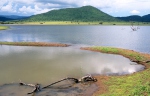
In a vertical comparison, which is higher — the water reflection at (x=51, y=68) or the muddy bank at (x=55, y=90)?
the water reflection at (x=51, y=68)

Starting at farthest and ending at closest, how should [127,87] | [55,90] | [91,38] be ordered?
[91,38] < [55,90] < [127,87]

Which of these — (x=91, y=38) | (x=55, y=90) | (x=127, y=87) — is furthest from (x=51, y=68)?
(x=91, y=38)

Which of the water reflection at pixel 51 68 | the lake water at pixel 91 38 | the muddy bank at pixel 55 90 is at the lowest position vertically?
the muddy bank at pixel 55 90

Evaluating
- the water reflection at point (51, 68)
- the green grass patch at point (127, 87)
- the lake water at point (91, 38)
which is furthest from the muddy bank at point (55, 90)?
the lake water at point (91, 38)

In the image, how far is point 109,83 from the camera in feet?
77.8

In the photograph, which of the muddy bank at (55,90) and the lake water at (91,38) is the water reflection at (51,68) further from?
the lake water at (91,38)

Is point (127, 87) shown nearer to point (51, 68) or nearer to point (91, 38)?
point (51, 68)

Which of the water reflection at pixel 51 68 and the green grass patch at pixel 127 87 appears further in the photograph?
the water reflection at pixel 51 68

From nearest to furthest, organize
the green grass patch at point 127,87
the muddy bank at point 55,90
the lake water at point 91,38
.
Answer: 1. the green grass patch at point 127,87
2. the muddy bank at point 55,90
3. the lake water at point 91,38

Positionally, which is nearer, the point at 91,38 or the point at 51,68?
the point at 51,68

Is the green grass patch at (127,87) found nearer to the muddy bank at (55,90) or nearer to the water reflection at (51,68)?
the muddy bank at (55,90)

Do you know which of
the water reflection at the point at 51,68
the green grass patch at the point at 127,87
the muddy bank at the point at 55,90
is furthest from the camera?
the water reflection at the point at 51,68

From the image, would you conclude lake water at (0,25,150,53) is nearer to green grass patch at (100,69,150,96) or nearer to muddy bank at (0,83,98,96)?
green grass patch at (100,69,150,96)

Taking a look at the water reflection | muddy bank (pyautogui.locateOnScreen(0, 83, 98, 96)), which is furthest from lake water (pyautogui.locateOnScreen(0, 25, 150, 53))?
muddy bank (pyautogui.locateOnScreen(0, 83, 98, 96))
